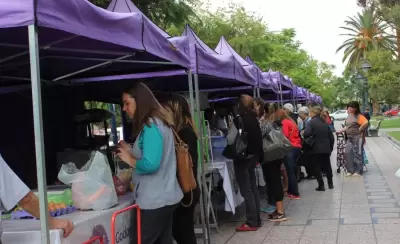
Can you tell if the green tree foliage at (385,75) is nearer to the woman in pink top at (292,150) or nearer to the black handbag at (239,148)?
the woman in pink top at (292,150)

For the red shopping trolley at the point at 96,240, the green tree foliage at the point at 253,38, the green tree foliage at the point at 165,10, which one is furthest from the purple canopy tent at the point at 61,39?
the green tree foliage at the point at 253,38

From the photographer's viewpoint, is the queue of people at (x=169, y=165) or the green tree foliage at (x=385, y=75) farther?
the green tree foliage at (x=385, y=75)

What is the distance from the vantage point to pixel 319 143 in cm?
957

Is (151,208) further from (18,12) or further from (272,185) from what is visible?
(272,185)

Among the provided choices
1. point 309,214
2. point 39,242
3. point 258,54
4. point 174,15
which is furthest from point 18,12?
point 258,54

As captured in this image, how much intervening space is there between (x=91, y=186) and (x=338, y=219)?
4.48 m

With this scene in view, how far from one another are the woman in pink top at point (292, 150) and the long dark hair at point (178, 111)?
444cm

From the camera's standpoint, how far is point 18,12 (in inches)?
103

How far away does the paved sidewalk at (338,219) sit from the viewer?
6090 millimetres

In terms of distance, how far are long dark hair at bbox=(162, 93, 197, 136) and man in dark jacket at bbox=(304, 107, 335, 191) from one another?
18.3ft

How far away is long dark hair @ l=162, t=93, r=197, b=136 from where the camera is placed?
4355 millimetres

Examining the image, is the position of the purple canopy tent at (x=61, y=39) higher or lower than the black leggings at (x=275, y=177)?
higher

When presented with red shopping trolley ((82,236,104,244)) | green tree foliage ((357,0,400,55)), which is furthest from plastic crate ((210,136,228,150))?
green tree foliage ((357,0,400,55))

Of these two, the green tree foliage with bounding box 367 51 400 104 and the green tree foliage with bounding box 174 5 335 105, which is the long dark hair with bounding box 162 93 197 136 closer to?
the green tree foliage with bounding box 174 5 335 105
